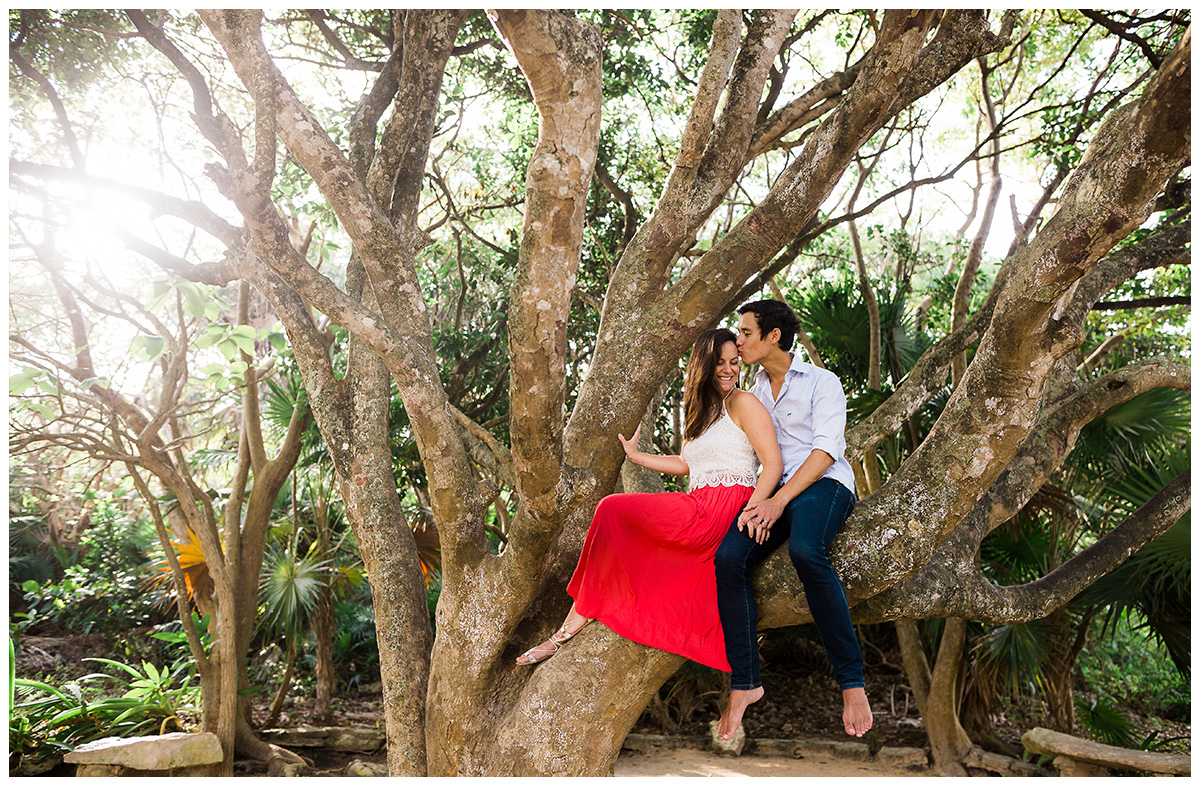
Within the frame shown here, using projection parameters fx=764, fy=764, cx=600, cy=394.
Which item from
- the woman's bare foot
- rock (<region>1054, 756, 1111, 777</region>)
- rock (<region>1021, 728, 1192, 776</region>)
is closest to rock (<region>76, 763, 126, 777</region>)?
the woman's bare foot

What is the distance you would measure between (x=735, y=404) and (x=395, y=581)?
193cm

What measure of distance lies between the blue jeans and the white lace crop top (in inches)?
9.6

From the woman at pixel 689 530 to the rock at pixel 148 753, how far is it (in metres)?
3.61

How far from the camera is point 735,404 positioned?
3.15m

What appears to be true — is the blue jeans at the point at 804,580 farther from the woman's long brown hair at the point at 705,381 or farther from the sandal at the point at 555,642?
the sandal at the point at 555,642

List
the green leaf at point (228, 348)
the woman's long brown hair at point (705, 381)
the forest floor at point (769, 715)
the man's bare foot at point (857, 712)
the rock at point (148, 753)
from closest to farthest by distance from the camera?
the man's bare foot at point (857, 712)
the green leaf at point (228, 348)
the woman's long brown hair at point (705, 381)
the rock at point (148, 753)
the forest floor at point (769, 715)

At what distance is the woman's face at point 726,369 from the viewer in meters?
3.19

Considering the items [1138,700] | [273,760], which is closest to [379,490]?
[273,760]

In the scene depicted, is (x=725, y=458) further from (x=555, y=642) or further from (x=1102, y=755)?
(x=1102, y=755)

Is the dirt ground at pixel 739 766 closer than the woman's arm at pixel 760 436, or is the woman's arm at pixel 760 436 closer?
the woman's arm at pixel 760 436

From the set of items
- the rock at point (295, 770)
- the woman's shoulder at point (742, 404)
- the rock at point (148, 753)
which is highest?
the woman's shoulder at point (742, 404)

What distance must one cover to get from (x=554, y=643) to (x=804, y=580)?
3.63ft

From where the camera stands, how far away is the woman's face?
319cm

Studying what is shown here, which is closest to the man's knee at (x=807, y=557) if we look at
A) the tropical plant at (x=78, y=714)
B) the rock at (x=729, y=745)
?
the rock at (x=729, y=745)
